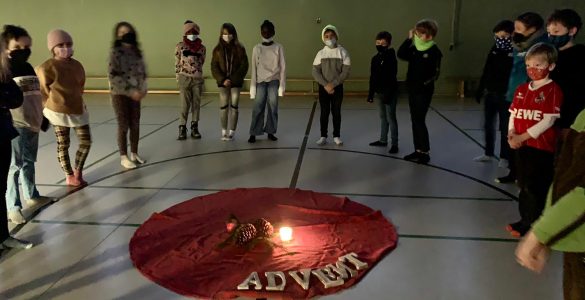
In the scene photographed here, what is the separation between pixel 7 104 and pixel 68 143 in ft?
5.22

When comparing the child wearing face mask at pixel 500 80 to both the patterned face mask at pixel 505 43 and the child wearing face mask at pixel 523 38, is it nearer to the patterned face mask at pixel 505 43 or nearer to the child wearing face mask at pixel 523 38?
the patterned face mask at pixel 505 43

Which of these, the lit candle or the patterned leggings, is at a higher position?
the patterned leggings

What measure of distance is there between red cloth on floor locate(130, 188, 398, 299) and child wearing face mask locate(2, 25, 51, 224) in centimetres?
116

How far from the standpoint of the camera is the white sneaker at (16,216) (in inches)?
143

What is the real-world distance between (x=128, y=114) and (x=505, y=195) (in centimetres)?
397

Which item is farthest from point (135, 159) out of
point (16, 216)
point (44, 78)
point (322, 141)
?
point (322, 141)

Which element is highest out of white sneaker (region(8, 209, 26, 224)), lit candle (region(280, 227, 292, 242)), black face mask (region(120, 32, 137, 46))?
black face mask (region(120, 32, 137, 46))

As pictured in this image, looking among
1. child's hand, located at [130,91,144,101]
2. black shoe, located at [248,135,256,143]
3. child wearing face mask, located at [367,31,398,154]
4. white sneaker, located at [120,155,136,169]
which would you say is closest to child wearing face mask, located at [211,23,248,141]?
black shoe, located at [248,135,256,143]

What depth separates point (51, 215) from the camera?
12.5 feet

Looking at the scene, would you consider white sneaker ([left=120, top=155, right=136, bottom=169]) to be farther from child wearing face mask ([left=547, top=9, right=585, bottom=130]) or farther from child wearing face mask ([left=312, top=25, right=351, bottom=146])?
child wearing face mask ([left=547, top=9, right=585, bottom=130])

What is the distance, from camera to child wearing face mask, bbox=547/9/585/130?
11.0ft

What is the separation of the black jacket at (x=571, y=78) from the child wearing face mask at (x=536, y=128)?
0.44 metres

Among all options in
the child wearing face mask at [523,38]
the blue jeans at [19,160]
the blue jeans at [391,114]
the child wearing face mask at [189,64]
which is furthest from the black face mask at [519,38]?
the blue jeans at [19,160]

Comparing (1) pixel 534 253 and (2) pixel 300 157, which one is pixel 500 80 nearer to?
(2) pixel 300 157
